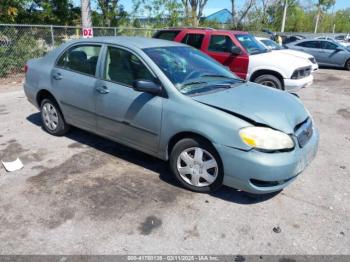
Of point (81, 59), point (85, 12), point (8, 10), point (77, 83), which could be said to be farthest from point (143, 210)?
point (8, 10)

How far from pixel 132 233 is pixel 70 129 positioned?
3.02 m

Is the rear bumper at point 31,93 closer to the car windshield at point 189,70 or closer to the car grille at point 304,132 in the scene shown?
the car windshield at point 189,70

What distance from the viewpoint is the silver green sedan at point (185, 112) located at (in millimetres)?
3391

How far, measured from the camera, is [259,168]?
3.31 meters

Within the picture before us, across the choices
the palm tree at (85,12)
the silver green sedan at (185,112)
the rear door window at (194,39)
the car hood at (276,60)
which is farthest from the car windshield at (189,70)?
the palm tree at (85,12)

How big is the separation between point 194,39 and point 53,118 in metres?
4.94

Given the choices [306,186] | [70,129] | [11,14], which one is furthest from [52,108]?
[11,14]

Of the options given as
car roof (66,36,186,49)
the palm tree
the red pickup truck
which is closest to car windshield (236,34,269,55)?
the red pickup truck

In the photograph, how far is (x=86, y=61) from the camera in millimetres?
4750

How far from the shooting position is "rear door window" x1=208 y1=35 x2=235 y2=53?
8625 millimetres

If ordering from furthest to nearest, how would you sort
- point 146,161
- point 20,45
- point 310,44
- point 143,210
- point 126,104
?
point 310,44 → point 20,45 → point 146,161 → point 126,104 → point 143,210

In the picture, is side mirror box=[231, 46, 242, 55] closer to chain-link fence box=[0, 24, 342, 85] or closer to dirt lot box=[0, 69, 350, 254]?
dirt lot box=[0, 69, 350, 254]

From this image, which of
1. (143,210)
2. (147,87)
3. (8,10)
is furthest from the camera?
(8,10)

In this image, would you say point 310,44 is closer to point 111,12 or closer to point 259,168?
point 111,12
